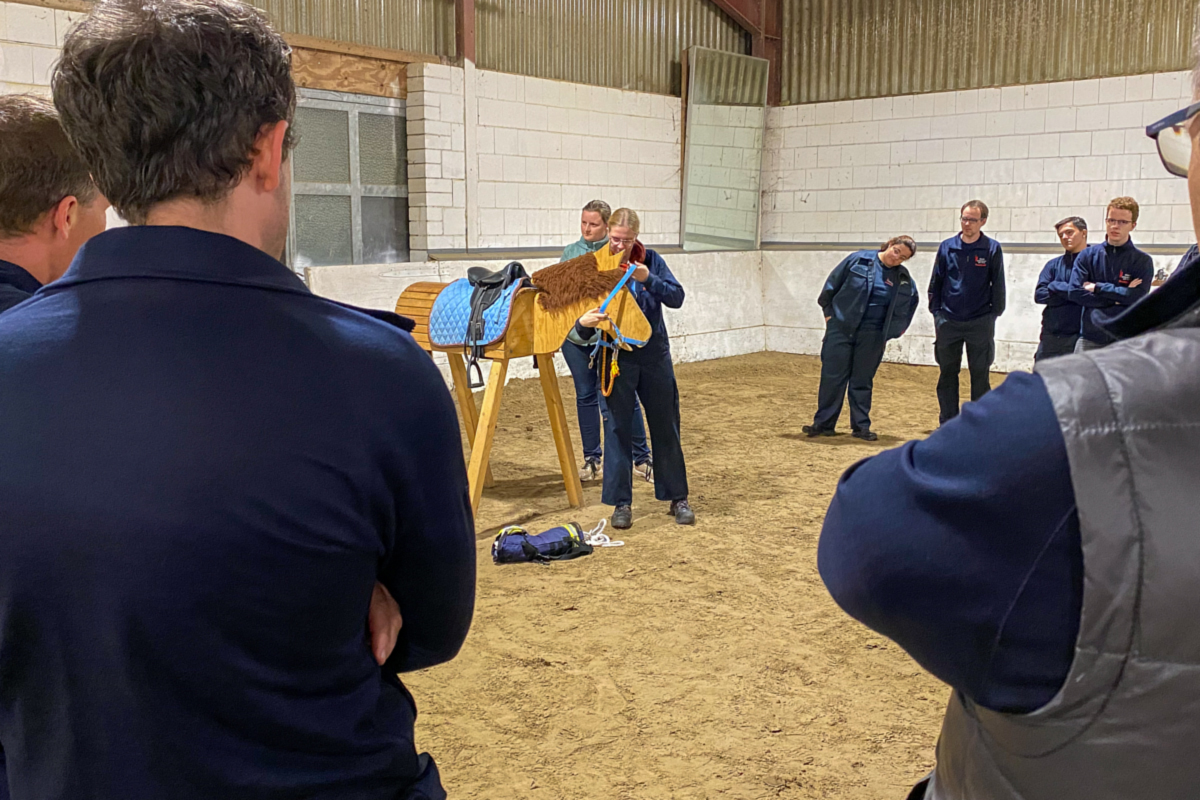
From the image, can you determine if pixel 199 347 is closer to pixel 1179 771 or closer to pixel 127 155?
pixel 127 155

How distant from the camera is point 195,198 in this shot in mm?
1002

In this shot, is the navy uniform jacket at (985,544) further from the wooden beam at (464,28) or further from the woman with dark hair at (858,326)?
the wooden beam at (464,28)

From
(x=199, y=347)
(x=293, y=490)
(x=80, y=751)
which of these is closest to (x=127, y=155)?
(x=199, y=347)

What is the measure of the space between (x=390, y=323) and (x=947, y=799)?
754mm

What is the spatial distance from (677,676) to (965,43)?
9.71 m

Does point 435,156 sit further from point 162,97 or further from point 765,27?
point 162,97

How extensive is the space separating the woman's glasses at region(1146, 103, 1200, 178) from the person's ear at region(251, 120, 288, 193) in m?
0.84

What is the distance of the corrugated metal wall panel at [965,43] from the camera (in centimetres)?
984

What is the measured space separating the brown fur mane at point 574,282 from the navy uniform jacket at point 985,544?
173 inches

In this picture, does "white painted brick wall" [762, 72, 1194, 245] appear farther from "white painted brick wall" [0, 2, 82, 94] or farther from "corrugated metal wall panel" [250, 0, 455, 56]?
"white painted brick wall" [0, 2, 82, 94]

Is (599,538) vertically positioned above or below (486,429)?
below

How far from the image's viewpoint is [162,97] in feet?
3.16

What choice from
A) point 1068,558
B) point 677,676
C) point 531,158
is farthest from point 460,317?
point 531,158

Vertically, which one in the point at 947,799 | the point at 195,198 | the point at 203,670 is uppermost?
the point at 195,198
